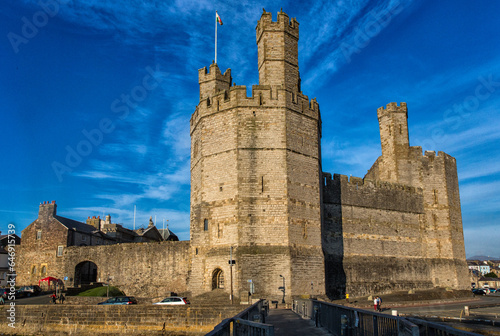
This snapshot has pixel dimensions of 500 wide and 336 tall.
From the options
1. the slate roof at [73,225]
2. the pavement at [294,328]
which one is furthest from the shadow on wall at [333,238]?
the slate roof at [73,225]

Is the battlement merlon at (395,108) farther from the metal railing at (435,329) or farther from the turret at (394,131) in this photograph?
the metal railing at (435,329)

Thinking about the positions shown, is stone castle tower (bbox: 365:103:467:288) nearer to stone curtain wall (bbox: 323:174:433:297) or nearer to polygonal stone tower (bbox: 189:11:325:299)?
stone curtain wall (bbox: 323:174:433:297)

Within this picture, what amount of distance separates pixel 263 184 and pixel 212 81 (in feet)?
30.8

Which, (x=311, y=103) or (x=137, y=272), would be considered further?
(x=137, y=272)

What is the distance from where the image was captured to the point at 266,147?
85.6 ft

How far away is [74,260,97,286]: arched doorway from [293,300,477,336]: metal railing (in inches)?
1050

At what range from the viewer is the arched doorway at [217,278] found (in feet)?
82.3

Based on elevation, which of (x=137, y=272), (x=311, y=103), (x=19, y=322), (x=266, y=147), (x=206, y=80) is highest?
(x=206, y=80)

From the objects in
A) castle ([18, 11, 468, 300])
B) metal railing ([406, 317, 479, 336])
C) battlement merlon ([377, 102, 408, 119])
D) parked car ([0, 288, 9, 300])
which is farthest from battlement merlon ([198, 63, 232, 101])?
metal railing ([406, 317, 479, 336])

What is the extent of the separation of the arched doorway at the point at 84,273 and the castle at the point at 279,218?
18cm

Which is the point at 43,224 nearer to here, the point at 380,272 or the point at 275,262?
the point at 275,262

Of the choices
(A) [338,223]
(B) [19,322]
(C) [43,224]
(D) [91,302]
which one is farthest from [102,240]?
(A) [338,223]

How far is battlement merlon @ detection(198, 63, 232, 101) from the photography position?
30312 millimetres

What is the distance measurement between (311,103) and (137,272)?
713 inches
